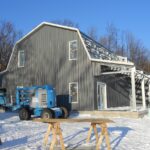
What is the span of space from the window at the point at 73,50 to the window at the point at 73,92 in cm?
186

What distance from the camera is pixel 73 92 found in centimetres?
2169

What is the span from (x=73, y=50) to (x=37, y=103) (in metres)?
5.39

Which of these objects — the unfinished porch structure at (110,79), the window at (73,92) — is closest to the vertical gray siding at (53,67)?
the window at (73,92)

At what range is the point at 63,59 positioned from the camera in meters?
22.3

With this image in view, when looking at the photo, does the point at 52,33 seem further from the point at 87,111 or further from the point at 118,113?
the point at 118,113

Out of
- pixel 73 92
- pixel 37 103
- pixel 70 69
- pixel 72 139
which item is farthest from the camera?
pixel 70 69

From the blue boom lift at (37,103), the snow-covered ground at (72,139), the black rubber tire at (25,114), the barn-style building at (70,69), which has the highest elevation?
the barn-style building at (70,69)

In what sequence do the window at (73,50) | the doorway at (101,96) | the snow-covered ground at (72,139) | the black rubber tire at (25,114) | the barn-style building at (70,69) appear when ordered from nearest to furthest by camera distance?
the snow-covered ground at (72,139), the black rubber tire at (25,114), the barn-style building at (70,69), the doorway at (101,96), the window at (73,50)

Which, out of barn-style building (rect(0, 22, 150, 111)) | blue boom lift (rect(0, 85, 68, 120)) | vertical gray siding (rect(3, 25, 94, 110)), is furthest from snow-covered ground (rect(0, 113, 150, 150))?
vertical gray siding (rect(3, 25, 94, 110))

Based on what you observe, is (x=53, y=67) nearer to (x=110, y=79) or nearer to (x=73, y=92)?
(x=73, y=92)

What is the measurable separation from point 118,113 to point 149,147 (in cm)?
952

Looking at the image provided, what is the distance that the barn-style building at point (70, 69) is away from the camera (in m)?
20.9

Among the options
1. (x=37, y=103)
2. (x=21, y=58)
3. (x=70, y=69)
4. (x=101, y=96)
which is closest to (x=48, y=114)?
(x=37, y=103)

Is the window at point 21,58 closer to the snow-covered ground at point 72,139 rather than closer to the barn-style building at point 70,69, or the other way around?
the barn-style building at point 70,69
